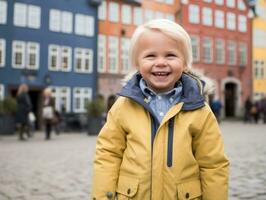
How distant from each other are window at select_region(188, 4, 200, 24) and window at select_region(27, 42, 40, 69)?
30.8ft

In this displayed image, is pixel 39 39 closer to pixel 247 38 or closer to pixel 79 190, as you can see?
pixel 247 38

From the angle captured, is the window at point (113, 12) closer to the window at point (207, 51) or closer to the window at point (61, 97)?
the window at point (61, 97)

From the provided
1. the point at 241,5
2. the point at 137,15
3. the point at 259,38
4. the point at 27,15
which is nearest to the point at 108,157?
the point at 27,15

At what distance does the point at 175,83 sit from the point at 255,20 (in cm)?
2763

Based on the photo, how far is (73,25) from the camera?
73.5 ft

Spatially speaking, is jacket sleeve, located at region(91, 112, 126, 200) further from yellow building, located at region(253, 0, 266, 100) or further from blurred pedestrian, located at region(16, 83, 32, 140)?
yellow building, located at region(253, 0, 266, 100)

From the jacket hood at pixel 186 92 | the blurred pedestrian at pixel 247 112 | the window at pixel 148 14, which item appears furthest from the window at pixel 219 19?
the jacket hood at pixel 186 92

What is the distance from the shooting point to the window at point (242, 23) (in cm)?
2714

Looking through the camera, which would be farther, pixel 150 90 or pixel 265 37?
pixel 265 37

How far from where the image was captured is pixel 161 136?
1734 millimetres

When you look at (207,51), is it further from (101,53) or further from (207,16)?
(101,53)

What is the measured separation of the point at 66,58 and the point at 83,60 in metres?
1.03

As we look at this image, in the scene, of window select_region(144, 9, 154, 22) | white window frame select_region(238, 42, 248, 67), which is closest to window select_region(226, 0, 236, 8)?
white window frame select_region(238, 42, 248, 67)

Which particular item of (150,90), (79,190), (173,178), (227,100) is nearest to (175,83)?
(150,90)
